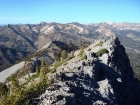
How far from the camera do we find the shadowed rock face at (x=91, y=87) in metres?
59.7

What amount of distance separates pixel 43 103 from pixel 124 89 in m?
54.8

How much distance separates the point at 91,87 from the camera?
8012 cm

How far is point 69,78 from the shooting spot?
79500mm

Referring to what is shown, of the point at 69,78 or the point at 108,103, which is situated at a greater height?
the point at 69,78

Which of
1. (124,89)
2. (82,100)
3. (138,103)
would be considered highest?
(82,100)

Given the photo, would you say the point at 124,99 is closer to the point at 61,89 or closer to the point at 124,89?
the point at 124,89

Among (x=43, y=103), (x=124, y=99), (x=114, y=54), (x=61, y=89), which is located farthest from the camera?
(x=114, y=54)

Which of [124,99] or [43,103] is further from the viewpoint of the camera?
[124,99]

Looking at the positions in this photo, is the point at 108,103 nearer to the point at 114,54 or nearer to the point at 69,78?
the point at 69,78

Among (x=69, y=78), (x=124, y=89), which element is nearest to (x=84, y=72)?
(x=69, y=78)

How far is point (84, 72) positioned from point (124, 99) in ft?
76.1

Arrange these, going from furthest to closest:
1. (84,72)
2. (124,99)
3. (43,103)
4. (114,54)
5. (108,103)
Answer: (114,54)
(124,99)
(84,72)
(108,103)
(43,103)

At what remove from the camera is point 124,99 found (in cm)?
9356

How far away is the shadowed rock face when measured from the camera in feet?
196
